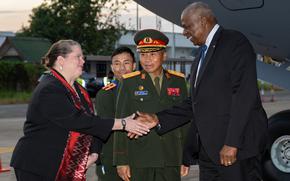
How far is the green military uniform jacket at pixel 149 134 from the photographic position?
180 inches

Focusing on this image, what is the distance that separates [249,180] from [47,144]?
146cm

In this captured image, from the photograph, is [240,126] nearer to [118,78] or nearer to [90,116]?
[90,116]

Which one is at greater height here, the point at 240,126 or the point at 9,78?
the point at 240,126

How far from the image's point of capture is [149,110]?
4629 mm

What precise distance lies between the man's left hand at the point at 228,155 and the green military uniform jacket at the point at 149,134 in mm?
860

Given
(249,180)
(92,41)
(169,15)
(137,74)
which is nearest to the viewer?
(249,180)

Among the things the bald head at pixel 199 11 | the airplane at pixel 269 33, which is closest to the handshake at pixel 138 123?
the bald head at pixel 199 11

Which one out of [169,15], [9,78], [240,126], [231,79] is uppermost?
[169,15]

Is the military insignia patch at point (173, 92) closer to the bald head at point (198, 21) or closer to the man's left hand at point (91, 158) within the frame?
the bald head at point (198, 21)

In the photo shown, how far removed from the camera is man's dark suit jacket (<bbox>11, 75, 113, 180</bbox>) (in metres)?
3.71

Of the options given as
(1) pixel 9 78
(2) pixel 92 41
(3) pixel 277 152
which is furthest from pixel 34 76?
(3) pixel 277 152

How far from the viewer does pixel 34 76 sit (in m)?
34.7

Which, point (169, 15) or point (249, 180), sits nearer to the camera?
point (249, 180)

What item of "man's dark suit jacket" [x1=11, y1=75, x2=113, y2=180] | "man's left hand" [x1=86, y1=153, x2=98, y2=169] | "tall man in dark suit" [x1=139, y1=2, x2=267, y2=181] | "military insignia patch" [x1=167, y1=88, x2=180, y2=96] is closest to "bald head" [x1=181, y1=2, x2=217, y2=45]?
"tall man in dark suit" [x1=139, y1=2, x2=267, y2=181]
